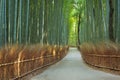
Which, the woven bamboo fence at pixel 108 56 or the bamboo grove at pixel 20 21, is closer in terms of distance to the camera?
the bamboo grove at pixel 20 21

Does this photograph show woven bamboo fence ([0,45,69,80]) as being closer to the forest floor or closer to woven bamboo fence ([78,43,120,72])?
the forest floor

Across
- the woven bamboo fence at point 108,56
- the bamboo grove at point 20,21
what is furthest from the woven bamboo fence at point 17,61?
the woven bamboo fence at point 108,56

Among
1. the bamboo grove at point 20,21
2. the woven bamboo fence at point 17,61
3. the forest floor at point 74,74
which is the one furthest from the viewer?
the forest floor at point 74,74

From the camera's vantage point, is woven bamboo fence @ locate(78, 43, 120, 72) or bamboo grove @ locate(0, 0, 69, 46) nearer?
bamboo grove @ locate(0, 0, 69, 46)

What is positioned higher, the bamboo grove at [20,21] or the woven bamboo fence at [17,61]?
the bamboo grove at [20,21]

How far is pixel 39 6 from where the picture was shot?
18406mm

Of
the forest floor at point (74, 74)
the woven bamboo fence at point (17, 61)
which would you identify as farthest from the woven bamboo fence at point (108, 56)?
the woven bamboo fence at point (17, 61)

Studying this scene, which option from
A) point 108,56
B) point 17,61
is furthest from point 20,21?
point 108,56

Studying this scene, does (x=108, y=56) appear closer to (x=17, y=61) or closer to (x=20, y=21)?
(x=20, y=21)

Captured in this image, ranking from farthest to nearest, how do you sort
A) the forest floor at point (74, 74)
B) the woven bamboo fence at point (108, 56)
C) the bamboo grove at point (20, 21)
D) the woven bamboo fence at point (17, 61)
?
the woven bamboo fence at point (108, 56) < the forest floor at point (74, 74) < the bamboo grove at point (20, 21) < the woven bamboo fence at point (17, 61)

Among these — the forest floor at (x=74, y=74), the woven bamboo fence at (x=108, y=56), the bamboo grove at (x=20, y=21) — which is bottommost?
the forest floor at (x=74, y=74)

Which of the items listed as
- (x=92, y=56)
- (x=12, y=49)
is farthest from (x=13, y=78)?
(x=92, y=56)

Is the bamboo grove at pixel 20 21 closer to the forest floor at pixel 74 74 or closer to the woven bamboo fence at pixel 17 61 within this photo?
the woven bamboo fence at pixel 17 61

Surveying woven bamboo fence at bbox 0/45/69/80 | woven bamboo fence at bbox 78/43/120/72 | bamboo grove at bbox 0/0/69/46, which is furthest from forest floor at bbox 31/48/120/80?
bamboo grove at bbox 0/0/69/46
